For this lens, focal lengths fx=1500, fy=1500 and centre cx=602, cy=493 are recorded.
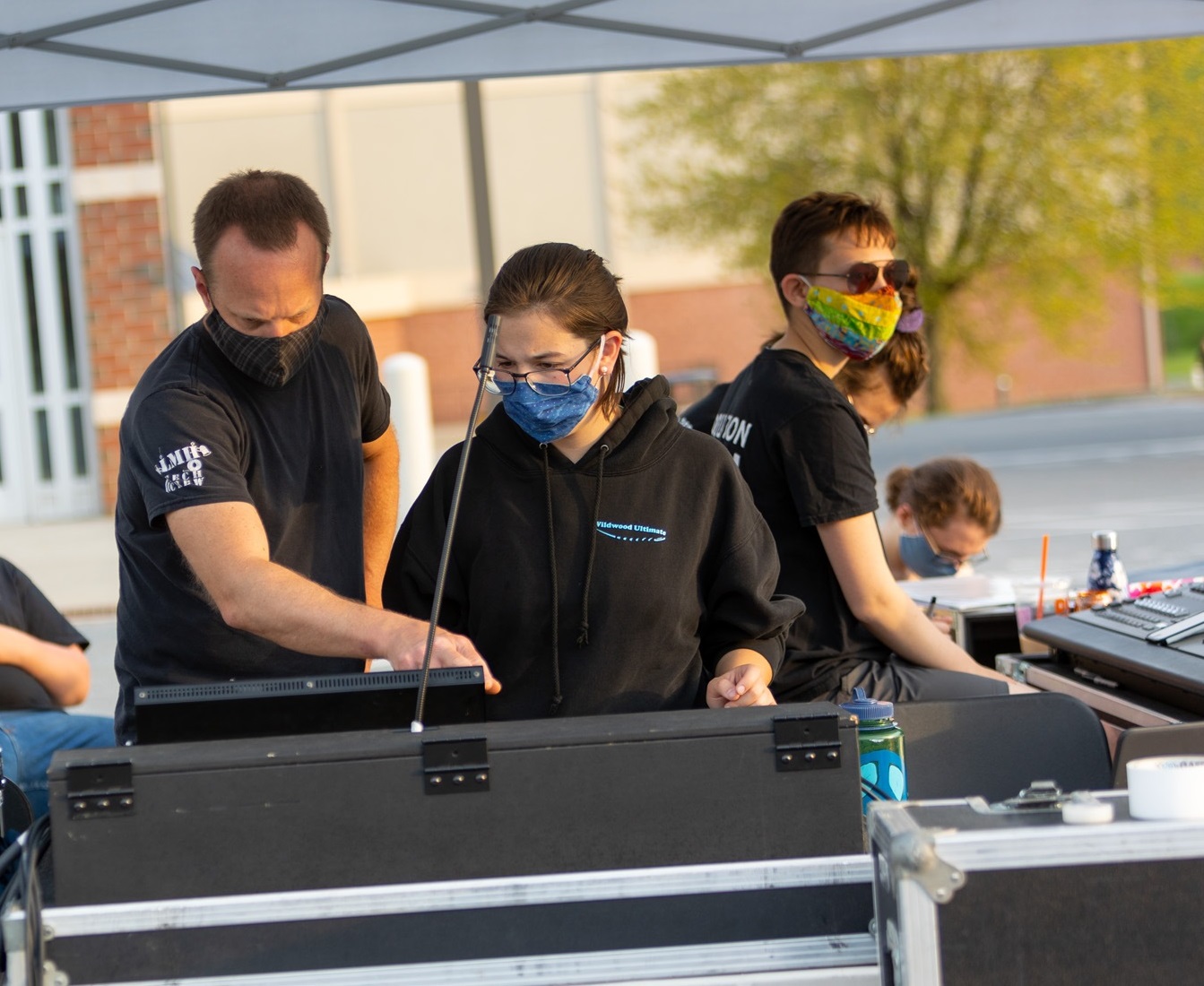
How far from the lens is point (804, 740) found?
1.71 metres

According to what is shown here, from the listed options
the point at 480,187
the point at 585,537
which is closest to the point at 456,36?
the point at 585,537

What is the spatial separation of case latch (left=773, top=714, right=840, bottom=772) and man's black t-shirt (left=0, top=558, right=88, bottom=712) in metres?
2.80

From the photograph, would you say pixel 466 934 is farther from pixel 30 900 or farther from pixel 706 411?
pixel 706 411

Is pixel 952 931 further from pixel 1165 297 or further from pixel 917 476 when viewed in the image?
pixel 1165 297

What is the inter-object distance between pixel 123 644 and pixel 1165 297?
77.5 feet

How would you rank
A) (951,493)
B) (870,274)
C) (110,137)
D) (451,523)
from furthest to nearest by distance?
(110,137) < (951,493) < (870,274) < (451,523)

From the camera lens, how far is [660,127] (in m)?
24.1

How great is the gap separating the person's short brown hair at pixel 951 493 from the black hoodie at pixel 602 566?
1999 millimetres

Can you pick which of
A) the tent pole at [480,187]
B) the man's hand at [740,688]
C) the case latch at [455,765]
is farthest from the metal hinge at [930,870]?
the tent pole at [480,187]

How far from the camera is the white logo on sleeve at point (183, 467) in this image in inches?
95.3

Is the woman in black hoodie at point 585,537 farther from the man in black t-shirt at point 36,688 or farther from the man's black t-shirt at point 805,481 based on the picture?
the man in black t-shirt at point 36,688

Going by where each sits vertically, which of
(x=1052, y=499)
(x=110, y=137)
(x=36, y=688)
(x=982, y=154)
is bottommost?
(x=1052, y=499)

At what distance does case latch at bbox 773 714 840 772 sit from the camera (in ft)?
5.60

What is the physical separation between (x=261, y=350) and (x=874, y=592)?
4.30ft
